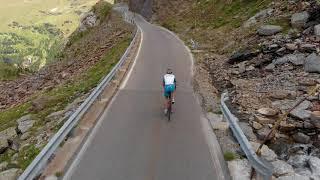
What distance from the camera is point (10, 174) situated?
11336 mm

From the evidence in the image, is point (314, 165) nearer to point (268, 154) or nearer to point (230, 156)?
point (268, 154)

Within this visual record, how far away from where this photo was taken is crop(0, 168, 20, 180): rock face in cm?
1110

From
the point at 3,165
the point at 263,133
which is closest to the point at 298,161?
the point at 263,133

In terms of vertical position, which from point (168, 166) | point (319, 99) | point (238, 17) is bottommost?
point (168, 166)

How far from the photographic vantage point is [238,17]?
39594 mm

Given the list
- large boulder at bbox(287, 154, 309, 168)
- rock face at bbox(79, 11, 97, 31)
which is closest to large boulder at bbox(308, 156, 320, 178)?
large boulder at bbox(287, 154, 309, 168)

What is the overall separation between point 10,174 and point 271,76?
42.2ft

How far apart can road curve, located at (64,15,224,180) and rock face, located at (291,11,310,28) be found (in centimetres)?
817

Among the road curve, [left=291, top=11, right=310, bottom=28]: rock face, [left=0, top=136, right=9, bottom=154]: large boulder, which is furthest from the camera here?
[left=291, top=11, right=310, bottom=28]: rock face

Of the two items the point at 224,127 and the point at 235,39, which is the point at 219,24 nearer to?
the point at 235,39

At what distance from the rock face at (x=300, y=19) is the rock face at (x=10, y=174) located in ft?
63.2

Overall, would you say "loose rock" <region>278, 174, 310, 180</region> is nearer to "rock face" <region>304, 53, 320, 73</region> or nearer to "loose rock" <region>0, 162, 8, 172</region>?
"loose rock" <region>0, 162, 8, 172</region>

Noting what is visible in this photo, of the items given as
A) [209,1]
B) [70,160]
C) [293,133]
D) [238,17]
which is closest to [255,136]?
[293,133]

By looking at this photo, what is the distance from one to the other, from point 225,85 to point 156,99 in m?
4.14
